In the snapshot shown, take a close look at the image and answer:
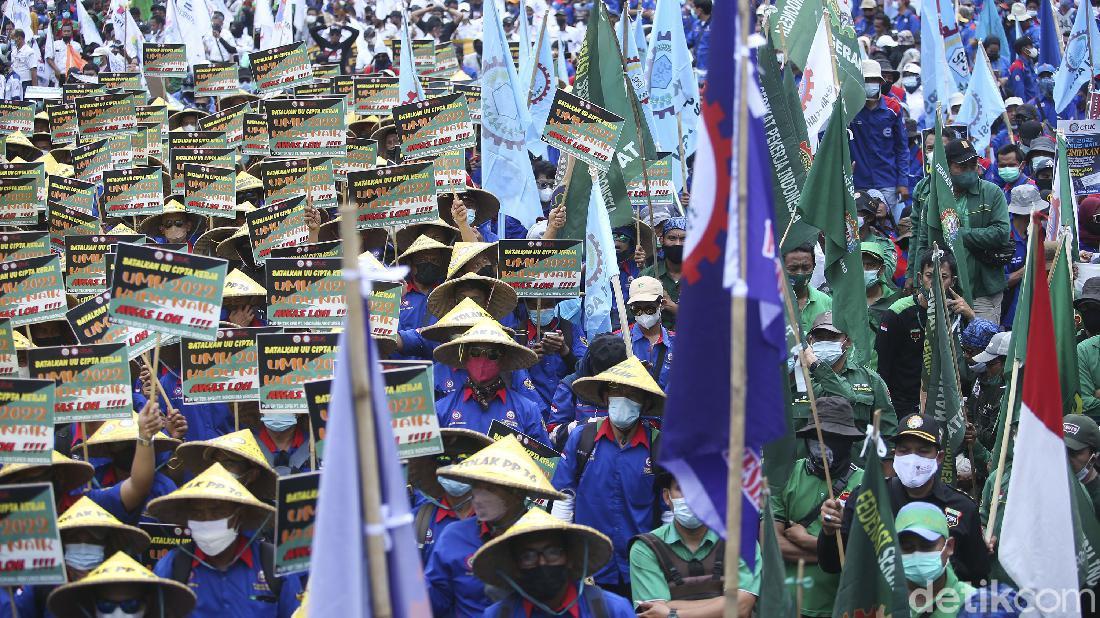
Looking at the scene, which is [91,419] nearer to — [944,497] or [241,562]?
[241,562]

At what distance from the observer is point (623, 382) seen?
7707 millimetres

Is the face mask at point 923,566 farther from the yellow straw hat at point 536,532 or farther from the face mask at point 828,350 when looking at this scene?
the face mask at point 828,350

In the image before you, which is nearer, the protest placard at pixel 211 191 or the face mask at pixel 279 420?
the face mask at pixel 279 420

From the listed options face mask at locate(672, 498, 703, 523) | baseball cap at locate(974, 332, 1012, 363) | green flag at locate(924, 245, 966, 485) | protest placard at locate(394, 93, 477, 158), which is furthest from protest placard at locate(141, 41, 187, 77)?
face mask at locate(672, 498, 703, 523)

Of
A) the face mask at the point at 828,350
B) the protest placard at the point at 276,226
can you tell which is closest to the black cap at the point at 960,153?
the face mask at the point at 828,350

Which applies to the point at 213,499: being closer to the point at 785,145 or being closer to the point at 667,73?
the point at 785,145

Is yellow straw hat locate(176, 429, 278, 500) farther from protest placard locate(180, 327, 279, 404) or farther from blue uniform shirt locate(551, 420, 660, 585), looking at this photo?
blue uniform shirt locate(551, 420, 660, 585)

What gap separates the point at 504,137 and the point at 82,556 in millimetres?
7471

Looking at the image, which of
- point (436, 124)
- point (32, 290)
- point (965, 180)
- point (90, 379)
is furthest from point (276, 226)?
point (965, 180)

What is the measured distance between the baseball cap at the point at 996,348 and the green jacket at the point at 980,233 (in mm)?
1820

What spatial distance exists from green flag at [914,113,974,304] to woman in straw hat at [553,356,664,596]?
15.5 feet

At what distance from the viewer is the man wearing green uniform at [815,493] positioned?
24.5ft

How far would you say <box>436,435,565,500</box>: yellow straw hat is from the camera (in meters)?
6.67

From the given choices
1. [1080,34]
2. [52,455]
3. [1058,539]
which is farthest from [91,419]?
[1080,34]
